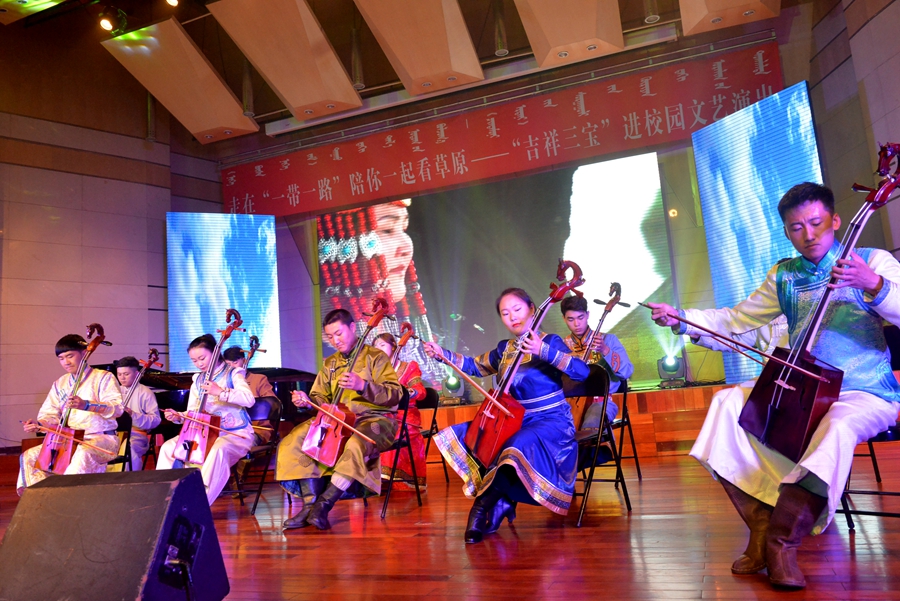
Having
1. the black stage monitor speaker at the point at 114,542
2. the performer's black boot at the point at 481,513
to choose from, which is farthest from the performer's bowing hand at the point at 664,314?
the black stage monitor speaker at the point at 114,542

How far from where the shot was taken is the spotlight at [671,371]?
6.73m

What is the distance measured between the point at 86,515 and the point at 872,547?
226 centimetres

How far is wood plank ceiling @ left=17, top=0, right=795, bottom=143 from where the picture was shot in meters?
6.19

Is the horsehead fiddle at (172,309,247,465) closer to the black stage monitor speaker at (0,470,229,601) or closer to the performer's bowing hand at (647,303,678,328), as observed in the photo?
the black stage monitor speaker at (0,470,229,601)

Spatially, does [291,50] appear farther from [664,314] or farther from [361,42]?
[664,314]

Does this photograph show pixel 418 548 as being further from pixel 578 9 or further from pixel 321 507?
pixel 578 9

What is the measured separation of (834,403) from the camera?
6.59ft

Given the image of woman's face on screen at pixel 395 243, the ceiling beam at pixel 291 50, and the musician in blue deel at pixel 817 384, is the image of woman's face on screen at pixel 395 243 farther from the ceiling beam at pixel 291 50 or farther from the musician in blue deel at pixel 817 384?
the musician in blue deel at pixel 817 384

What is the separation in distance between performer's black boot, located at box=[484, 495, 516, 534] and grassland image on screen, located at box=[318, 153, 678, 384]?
14.7 ft

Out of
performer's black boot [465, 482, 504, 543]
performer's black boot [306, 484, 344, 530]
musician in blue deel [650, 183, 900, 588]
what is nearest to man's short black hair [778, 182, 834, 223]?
musician in blue deel [650, 183, 900, 588]

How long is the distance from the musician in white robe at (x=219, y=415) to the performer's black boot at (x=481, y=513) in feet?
5.27

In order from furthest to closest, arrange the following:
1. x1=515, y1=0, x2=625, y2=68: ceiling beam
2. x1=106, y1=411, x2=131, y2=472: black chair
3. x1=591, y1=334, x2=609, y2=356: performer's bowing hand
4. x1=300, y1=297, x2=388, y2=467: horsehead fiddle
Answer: x1=515, y1=0, x2=625, y2=68: ceiling beam, x1=591, y1=334, x2=609, y2=356: performer's bowing hand, x1=106, y1=411, x2=131, y2=472: black chair, x1=300, y1=297, x2=388, y2=467: horsehead fiddle

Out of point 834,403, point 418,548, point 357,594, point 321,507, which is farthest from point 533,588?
point 321,507

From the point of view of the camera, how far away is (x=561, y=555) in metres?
2.36
